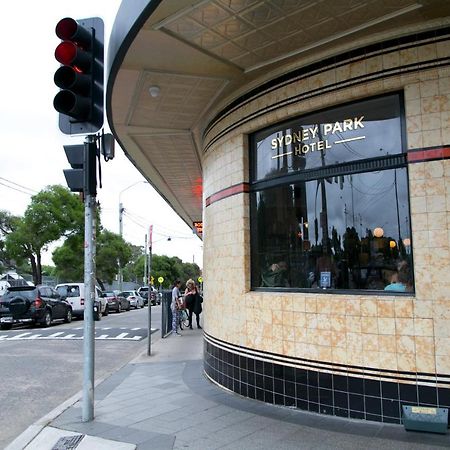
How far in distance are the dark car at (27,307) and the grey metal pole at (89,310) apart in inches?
558

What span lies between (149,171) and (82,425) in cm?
840

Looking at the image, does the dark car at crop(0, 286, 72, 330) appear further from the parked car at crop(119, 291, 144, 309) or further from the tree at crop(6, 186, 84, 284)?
the parked car at crop(119, 291, 144, 309)

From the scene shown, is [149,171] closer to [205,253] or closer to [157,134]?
[157,134]

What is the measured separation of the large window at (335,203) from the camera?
564 centimetres

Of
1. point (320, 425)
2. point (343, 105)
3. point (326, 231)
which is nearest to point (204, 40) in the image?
point (343, 105)

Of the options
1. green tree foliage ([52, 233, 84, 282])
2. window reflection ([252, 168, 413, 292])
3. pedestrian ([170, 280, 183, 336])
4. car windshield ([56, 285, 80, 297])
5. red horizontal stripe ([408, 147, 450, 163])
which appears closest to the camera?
red horizontal stripe ([408, 147, 450, 163])

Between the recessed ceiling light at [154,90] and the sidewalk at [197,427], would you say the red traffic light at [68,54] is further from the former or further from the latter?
the sidewalk at [197,427]

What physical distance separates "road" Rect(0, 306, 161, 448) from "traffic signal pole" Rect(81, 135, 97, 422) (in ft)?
3.05

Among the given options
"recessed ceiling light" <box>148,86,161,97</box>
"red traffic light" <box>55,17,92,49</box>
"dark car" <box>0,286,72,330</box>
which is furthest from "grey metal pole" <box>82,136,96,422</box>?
"dark car" <box>0,286,72,330</box>

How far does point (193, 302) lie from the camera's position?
58.6 ft

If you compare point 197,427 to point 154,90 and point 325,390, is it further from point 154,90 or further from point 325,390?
point 154,90

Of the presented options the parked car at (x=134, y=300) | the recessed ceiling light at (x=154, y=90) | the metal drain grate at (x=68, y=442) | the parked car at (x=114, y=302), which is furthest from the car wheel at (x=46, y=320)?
the parked car at (x=134, y=300)

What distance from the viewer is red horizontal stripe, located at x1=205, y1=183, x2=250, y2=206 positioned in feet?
23.6

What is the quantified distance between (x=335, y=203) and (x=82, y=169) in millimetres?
3151
